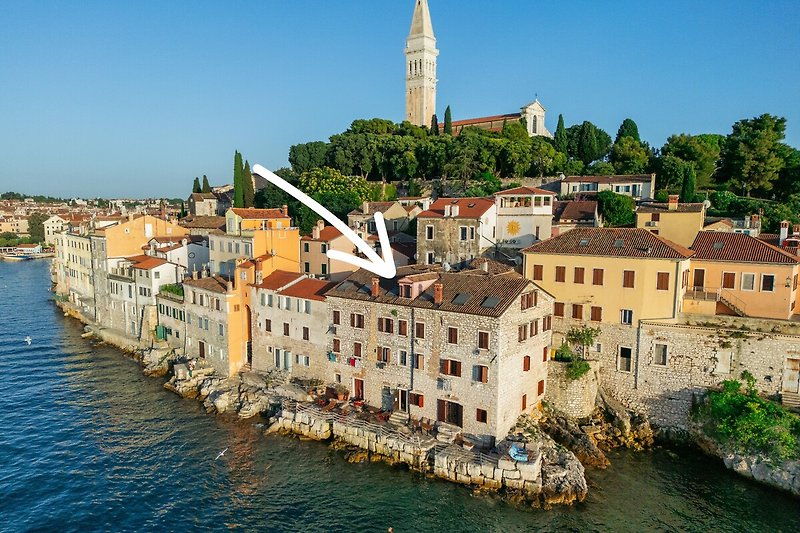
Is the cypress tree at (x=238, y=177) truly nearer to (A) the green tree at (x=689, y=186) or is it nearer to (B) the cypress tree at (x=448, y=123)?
(B) the cypress tree at (x=448, y=123)

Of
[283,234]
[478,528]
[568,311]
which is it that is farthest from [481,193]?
[478,528]

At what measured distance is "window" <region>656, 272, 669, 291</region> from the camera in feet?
110

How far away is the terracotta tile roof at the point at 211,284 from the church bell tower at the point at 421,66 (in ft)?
287

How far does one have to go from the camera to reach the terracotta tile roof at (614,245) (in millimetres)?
33688

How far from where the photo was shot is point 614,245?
3500 centimetres

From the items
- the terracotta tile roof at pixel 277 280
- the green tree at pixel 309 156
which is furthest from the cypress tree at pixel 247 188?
the terracotta tile roof at pixel 277 280

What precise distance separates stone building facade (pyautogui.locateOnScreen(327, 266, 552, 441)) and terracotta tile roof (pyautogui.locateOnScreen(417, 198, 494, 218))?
11546 mm

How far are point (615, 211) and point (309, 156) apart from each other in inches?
2118

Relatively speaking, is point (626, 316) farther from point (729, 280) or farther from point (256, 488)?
point (256, 488)

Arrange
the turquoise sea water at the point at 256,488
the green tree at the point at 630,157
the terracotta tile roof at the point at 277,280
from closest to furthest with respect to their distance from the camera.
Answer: the turquoise sea water at the point at 256,488, the terracotta tile roof at the point at 277,280, the green tree at the point at 630,157

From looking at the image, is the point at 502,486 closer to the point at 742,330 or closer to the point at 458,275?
the point at 458,275

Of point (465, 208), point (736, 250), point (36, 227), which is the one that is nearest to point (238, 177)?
point (465, 208)

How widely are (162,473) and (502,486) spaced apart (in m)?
18.6

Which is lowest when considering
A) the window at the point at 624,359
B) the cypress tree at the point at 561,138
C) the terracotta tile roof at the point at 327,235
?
the window at the point at 624,359
